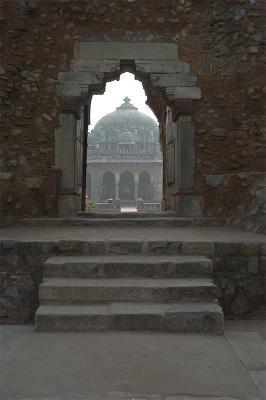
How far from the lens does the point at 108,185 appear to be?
4516 cm

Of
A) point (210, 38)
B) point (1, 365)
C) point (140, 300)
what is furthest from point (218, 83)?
point (1, 365)

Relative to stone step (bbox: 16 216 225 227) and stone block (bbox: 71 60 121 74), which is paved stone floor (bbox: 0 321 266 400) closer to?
stone step (bbox: 16 216 225 227)

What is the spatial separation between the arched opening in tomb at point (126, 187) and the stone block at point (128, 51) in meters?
37.6

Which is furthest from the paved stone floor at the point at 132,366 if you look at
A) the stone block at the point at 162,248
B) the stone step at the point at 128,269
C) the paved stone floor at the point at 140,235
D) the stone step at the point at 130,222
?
the stone step at the point at 130,222

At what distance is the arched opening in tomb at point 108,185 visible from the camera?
146 feet

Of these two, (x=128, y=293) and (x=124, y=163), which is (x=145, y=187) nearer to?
(x=124, y=163)

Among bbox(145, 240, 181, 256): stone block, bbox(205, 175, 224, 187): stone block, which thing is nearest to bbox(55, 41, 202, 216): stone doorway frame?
bbox(205, 175, 224, 187): stone block

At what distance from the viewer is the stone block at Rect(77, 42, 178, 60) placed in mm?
6875

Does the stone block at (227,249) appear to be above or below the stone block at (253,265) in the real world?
above

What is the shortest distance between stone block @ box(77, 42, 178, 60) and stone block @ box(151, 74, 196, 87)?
1.06 feet

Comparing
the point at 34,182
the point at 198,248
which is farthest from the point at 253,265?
the point at 34,182

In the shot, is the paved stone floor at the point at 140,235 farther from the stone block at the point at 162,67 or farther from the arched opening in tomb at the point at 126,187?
the arched opening in tomb at the point at 126,187

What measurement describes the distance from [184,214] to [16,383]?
4790mm

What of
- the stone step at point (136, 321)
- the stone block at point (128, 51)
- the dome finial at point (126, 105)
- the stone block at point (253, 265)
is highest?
the dome finial at point (126, 105)
